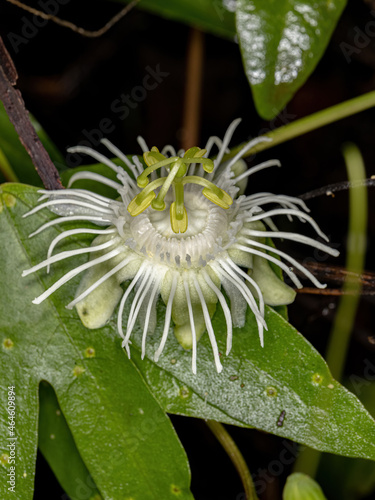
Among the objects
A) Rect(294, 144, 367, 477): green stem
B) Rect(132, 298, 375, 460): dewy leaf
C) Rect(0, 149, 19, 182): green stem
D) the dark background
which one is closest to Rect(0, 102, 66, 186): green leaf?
Rect(0, 149, 19, 182): green stem

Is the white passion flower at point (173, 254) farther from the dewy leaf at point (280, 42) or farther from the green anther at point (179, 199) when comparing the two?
the dewy leaf at point (280, 42)

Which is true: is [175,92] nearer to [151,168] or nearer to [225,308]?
[151,168]

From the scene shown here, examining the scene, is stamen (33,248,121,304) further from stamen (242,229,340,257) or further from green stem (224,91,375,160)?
green stem (224,91,375,160)

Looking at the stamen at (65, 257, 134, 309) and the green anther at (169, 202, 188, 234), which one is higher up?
the green anther at (169, 202, 188, 234)

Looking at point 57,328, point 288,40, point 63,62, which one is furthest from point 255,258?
point 63,62

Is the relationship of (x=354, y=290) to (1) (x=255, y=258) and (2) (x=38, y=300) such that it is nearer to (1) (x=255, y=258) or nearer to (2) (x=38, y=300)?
(1) (x=255, y=258)

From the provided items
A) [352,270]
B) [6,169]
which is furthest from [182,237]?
[352,270]
